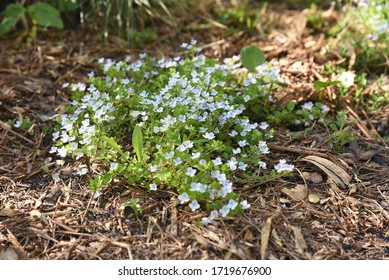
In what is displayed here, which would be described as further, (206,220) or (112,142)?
(112,142)

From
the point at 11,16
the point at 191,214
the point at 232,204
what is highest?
the point at 11,16

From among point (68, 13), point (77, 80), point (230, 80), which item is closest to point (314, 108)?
point (230, 80)

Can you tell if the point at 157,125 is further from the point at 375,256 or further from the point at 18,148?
the point at 375,256

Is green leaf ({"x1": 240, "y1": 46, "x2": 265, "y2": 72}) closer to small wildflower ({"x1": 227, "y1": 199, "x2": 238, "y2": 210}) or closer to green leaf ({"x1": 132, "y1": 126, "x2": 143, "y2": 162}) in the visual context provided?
green leaf ({"x1": 132, "y1": 126, "x2": 143, "y2": 162})

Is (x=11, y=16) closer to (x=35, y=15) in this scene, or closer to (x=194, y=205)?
(x=35, y=15)

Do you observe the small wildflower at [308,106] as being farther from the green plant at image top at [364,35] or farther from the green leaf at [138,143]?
the green leaf at [138,143]

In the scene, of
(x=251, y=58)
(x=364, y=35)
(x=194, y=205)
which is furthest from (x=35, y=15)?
(x=364, y=35)
